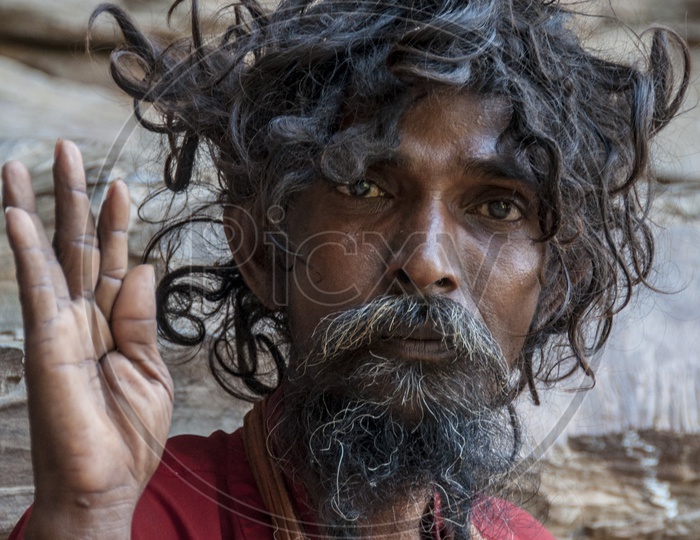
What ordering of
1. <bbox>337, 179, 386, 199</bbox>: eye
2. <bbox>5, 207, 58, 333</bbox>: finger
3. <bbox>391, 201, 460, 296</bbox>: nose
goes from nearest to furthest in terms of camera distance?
<bbox>5, 207, 58, 333</bbox>: finger → <bbox>391, 201, 460, 296</bbox>: nose → <bbox>337, 179, 386, 199</bbox>: eye

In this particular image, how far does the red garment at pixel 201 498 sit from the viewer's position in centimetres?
125

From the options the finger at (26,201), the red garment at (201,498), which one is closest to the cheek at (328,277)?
the red garment at (201,498)

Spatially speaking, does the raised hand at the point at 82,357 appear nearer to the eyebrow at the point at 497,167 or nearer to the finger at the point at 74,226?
the finger at the point at 74,226

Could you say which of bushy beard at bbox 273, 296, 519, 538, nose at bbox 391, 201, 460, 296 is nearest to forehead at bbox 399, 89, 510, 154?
nose at bbox 391, 201, 460, 296

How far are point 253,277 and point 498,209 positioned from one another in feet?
1.42

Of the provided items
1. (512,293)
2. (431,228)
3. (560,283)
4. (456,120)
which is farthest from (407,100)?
(560,283)

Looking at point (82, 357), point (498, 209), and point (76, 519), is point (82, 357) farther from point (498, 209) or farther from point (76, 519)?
point (498, 209)

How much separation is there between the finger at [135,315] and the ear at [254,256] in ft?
1.44

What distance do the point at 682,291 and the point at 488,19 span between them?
1.16 metres

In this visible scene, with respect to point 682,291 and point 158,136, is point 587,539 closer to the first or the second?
point 682,291

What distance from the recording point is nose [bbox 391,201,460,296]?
1.21 m

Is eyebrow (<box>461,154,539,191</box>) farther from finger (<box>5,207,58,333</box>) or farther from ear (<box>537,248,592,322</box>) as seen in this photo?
finger (<box>5,207,58,333</box>)

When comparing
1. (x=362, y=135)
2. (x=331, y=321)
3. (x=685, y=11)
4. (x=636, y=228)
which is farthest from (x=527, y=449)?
(x=685, y=11)

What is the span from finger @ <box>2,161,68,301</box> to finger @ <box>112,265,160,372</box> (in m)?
0.07
